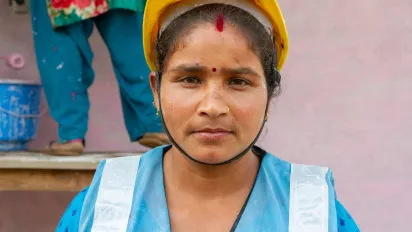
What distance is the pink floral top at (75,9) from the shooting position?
7.00 feet

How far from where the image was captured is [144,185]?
131cm

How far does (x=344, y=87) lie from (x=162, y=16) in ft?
5.11

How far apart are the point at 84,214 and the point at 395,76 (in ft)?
5.99

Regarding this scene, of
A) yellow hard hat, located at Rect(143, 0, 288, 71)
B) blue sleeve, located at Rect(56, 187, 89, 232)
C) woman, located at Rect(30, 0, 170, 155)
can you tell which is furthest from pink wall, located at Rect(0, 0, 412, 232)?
blue sleeve, located at Rect(56, 187, 89, 232)

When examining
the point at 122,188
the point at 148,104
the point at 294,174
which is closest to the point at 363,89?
the point at 148,104

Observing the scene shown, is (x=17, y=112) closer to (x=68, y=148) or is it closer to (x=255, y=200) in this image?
(x=68, y=148)

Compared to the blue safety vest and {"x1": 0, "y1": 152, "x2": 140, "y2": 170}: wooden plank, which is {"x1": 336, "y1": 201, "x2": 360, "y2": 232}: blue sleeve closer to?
the blue safety vest

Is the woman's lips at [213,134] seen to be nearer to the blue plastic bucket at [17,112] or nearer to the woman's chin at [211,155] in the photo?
the woman's chin at [211,155]

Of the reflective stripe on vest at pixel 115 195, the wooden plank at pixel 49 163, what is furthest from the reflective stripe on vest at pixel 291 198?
the wooden plank at pixel 49 163

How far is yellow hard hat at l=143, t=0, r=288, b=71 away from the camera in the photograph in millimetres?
1253

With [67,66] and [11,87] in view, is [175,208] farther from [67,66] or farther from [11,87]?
[11,87]

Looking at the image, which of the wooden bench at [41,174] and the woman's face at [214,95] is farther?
the wooden bench at [41,174]

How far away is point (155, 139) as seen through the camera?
7.30ft

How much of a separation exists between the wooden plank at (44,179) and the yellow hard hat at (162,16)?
827 mm
